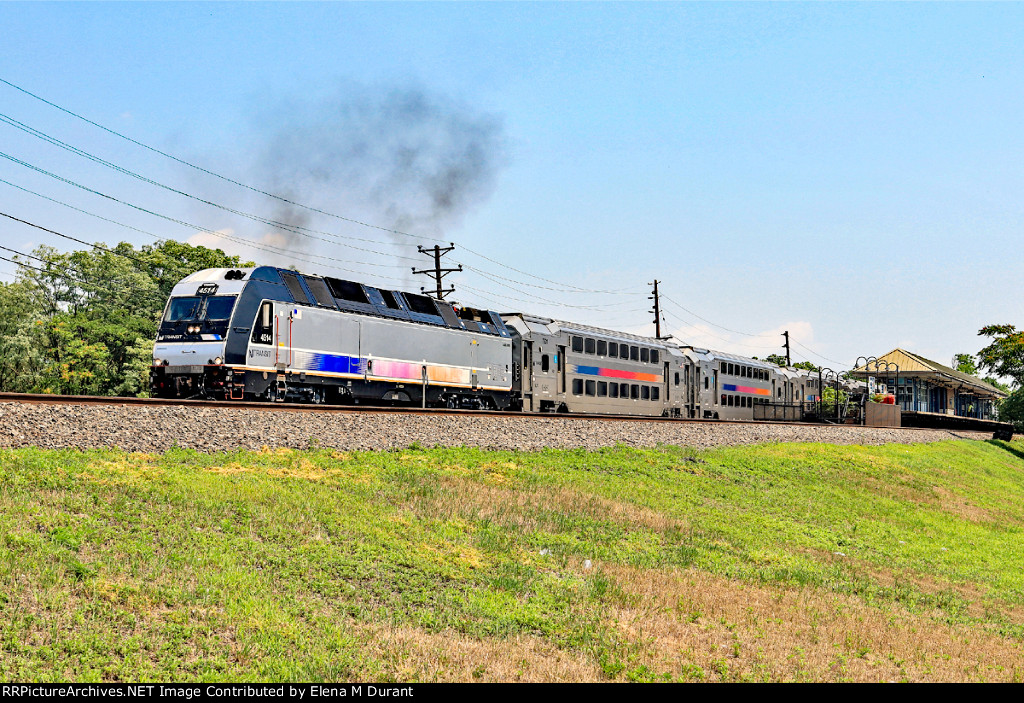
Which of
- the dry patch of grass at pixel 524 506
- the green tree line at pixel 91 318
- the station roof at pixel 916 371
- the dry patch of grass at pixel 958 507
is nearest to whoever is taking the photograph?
the dry patch of grass at pixel 524 506

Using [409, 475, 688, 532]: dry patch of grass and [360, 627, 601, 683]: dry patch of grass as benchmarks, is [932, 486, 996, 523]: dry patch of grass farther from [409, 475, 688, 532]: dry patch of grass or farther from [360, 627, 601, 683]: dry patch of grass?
[360, 627, 601, 683]: dry patch of grass

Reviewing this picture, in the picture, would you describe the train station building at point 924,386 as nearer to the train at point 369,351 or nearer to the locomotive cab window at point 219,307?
the train at point 369,351

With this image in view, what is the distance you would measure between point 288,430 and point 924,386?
93.0 m

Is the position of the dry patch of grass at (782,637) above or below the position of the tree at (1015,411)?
below

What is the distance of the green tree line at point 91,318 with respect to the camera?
213 feet

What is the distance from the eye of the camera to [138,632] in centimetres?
855

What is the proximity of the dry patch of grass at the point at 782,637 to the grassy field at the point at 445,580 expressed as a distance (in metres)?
0.05

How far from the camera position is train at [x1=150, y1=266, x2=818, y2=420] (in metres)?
22.8

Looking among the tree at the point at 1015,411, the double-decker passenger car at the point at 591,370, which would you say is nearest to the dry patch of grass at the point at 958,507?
the double-decker passenger car at the point at 591,370

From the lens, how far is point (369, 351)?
85.7 feet

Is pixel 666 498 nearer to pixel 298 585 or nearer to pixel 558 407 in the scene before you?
pixel 298 585

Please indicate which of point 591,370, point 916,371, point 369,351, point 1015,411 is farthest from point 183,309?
point 916,371
